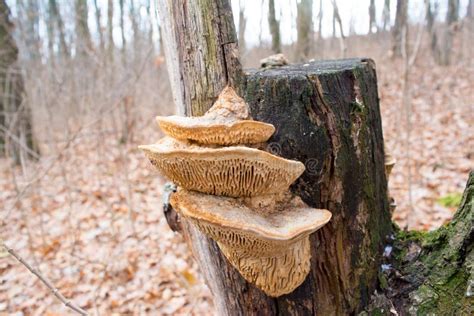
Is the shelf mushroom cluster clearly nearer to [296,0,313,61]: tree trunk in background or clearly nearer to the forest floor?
the forest floor

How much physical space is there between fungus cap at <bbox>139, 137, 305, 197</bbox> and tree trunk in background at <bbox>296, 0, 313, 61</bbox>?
892 centimetres

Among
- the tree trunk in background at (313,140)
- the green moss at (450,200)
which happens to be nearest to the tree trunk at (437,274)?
the tree trunk in background at (313,140)

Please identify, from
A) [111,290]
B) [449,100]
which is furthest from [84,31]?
[449,100]

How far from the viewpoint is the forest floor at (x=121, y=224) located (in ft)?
14.5

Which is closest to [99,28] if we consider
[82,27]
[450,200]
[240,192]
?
[82,27]

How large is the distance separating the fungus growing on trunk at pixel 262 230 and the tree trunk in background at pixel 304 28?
29.1ft

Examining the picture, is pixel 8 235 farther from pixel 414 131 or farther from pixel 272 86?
pixel 414 131

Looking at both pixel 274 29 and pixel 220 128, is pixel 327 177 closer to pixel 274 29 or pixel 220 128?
pixel 220 128

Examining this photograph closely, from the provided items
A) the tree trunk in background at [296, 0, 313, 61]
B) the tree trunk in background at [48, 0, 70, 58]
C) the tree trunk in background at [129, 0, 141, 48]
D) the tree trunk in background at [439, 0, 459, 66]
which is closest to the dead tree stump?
the tree trunk in background at [129, 0, 141, 48]

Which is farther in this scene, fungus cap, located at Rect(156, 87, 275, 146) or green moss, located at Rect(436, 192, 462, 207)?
green moss, located at Rect(436, 192, 462, 207)

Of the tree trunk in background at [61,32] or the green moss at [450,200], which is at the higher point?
the tree trunk in background at [61,32]

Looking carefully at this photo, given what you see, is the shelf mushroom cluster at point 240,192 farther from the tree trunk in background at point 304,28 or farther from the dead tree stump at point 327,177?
the tree trunk in background at point 304,28

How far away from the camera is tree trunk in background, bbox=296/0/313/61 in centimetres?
986

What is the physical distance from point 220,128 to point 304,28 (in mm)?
9642
